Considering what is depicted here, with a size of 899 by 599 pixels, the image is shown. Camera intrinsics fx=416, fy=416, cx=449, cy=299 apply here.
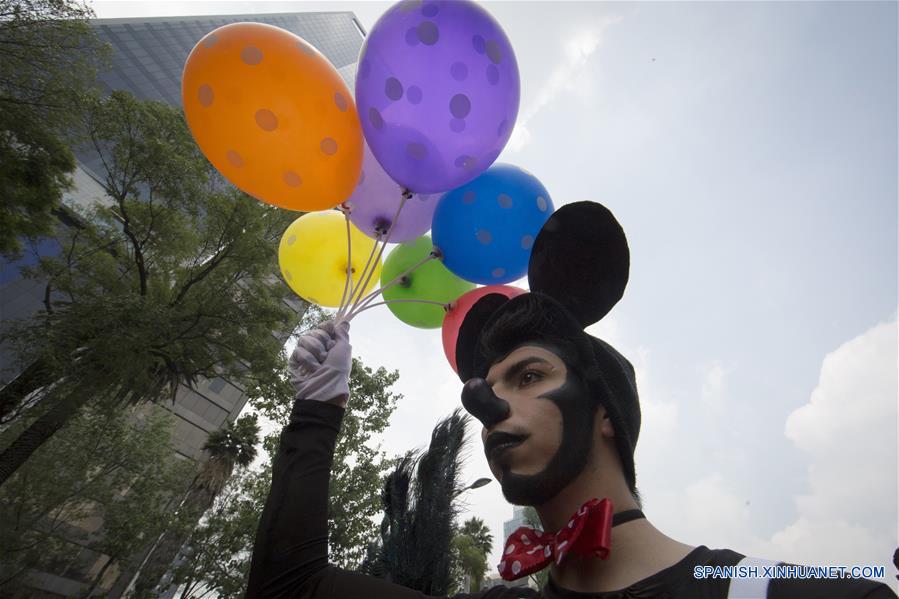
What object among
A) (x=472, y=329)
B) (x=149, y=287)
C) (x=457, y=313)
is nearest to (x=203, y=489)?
(x=149, y=287)

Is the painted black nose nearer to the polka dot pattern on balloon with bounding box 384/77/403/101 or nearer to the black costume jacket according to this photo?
the black costume jacket

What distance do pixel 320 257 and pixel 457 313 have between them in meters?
1.10

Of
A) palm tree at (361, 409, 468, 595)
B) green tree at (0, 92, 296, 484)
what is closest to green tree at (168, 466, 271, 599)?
green tree at (0, 92, 296, 484)

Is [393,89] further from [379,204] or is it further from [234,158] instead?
[234,158]

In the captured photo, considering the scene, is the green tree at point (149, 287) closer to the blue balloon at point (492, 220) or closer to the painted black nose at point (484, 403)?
the blue balloon at point (492, 220)

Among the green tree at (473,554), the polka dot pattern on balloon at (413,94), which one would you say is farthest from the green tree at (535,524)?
the green tree at (473,554)

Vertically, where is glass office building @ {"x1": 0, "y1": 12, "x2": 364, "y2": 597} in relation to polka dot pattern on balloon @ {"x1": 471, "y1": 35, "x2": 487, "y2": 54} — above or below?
above

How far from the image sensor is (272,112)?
84.4 inches

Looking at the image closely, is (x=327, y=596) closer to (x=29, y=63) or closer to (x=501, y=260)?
(x=501, y=260)

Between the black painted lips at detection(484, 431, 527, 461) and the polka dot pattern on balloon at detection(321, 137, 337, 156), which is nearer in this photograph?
the black painted lips at detection(484, 431, 527, 461)

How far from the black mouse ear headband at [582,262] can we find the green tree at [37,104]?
8849mm

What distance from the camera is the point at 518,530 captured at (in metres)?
1.37

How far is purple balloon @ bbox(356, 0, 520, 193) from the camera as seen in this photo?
2.02 m

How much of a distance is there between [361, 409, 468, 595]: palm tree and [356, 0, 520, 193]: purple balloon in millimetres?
3946
